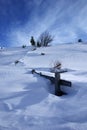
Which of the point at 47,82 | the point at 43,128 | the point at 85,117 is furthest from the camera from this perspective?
the point at 47,82

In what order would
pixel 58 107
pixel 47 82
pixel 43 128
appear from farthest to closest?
pixel 47 82 → pixel 58 107 → pixel 43 128

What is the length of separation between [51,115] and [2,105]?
55.1 inches

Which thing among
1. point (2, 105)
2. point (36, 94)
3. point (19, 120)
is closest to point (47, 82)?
point (36, 94)

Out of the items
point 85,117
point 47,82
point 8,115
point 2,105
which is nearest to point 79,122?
point 85,117

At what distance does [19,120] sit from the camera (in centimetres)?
404

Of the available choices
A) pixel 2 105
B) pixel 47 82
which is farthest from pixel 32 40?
pixel 2 105

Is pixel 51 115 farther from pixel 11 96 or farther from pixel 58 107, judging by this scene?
pixel 11 96

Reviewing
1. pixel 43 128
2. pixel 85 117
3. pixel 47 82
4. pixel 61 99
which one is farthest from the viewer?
pixel 47 82

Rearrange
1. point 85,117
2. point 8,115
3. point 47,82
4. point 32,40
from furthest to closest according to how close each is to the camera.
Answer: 1. point 32,40
2. point 47,82
3. point 8,115
4. point 85,117

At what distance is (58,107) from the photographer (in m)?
4.60

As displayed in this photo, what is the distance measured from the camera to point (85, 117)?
3959 millimetres

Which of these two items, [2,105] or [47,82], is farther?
[47,82]

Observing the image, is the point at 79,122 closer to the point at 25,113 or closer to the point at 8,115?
the point at 25,113

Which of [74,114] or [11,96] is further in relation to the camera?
[11,96]
